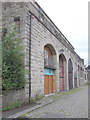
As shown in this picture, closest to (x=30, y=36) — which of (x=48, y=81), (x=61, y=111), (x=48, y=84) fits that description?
(x=61, y=111)

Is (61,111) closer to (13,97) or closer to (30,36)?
(13,97)

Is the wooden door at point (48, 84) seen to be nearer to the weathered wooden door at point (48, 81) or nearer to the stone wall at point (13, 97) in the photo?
the weathered wooden door at point (48, 81)

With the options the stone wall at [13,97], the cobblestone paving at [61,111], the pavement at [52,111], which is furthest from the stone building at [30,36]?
the cobblestone paving at [61,111]

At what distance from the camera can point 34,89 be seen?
7.98 m

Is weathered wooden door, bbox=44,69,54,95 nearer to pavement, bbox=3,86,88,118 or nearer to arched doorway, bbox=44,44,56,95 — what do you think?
arched doorway, bbox=44,44,56,95

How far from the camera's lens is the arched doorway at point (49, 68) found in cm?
1070

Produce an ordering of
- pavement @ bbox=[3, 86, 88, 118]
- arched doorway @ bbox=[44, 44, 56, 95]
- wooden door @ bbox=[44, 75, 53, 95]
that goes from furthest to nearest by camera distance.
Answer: arched doorway @ bbox=[44, 44, 56, 95] → wooden door @ bbox=[44, 75, 53, 95] → pavement @ bbox=[3, 86, 88, 118]

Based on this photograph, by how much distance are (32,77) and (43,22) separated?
406cm

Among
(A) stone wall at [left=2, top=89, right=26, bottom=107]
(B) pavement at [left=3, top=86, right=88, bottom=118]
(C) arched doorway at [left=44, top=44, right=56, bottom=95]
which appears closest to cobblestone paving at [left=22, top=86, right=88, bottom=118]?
(B) pavement at [left=3, top=86, right=88, bottom=118]

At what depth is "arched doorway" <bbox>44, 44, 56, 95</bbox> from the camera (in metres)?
10.7

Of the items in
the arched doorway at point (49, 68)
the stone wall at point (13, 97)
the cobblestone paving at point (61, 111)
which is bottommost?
the cobblestone paving at point (61, 111)

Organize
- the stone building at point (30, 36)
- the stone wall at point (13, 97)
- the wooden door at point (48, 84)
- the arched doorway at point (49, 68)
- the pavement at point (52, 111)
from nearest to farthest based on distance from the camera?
the pavement at point (52, 111) → the stone wall at point (13, 97) → the stone building at point (30, 36) → the wooden door at point (48, 84) → the arched doorway at point (49, 68)

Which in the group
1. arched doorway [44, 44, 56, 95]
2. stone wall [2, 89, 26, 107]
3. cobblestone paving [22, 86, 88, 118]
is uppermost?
arched doorway [44, 44, 56, 95]

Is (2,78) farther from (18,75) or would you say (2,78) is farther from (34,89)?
(34,89)
